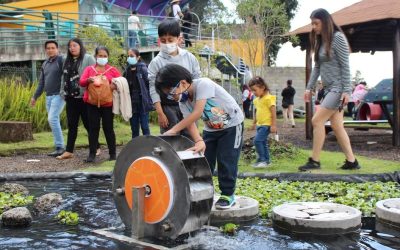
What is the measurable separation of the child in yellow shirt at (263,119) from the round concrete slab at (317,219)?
10.1 ft

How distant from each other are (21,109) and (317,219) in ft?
29.7

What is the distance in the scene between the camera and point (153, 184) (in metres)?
3.63

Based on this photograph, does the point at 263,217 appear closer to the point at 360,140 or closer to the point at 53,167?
the point at 53,167

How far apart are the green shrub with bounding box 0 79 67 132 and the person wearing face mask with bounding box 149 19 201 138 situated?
6.88 metres

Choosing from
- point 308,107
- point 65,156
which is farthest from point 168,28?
point 308,107

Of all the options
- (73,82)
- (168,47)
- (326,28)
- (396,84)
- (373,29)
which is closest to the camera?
(168,47)

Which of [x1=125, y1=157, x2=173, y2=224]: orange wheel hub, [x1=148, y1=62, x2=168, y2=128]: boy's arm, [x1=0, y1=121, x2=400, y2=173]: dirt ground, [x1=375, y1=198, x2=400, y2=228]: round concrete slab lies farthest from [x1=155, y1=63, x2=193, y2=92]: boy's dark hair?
[x1=0, y1=121, x2=400, y2=173]: dirt ground

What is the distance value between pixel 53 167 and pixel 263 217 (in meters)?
4.10

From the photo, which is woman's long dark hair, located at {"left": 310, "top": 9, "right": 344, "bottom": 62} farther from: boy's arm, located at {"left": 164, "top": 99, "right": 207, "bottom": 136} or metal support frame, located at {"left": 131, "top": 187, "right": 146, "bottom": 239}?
metal support frame, located at {"left": 131, "top": 187, "right": 146, "bottom": 239}

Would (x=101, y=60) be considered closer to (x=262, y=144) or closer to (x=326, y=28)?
(x=262, y=144)

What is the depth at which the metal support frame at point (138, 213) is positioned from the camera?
362 centimetres

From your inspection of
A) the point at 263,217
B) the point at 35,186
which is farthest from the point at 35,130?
the point at 263,217

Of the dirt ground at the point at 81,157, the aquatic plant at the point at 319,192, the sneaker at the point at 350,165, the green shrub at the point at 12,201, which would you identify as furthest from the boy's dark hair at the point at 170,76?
the dirt ground at the point at 81,157

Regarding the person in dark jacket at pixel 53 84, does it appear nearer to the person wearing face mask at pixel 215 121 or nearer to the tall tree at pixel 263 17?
the person wearing face mask at pixel 215 121
